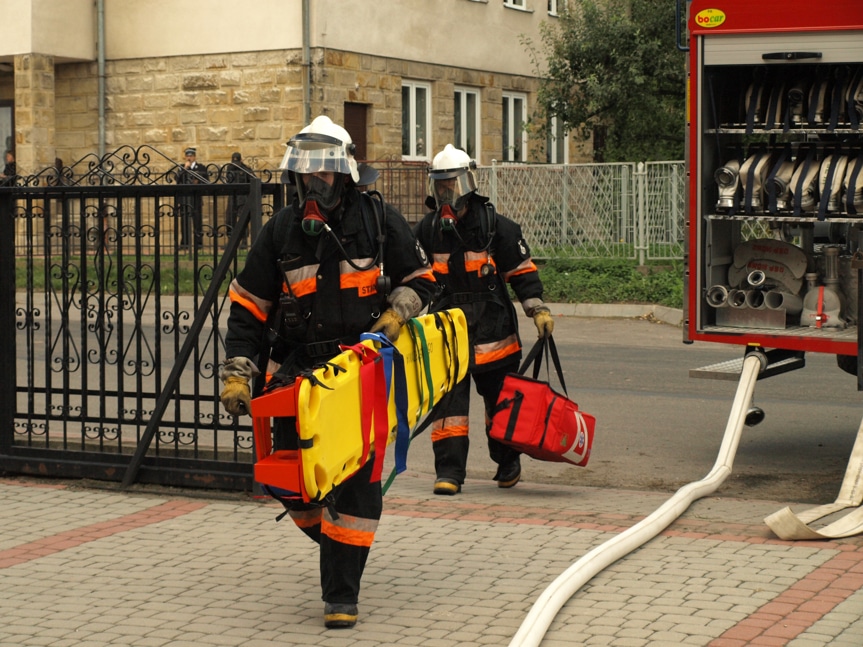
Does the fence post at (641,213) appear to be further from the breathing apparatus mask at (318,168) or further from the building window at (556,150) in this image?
the breathing apparatus mask at (318,168)

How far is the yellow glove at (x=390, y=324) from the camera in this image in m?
5.79

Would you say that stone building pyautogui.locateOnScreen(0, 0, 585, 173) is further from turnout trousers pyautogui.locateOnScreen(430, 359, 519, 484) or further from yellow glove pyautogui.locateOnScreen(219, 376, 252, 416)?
yellow glove pyautogui.locateOnScreen(219, 376, 252, 416)

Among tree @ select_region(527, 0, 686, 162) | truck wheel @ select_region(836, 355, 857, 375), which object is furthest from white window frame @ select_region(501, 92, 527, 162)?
truck wheel @ select_region(836, 355, 857, 375)

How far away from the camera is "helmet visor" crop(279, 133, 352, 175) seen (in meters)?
5.72

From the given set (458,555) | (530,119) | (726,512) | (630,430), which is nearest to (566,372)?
(630,430)

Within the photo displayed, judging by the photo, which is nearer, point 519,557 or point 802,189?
point 519,557

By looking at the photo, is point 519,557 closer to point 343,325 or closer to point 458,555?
point 458,555

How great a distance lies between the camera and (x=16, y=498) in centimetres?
800

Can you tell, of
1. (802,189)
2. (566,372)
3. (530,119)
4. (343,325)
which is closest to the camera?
(343,325)

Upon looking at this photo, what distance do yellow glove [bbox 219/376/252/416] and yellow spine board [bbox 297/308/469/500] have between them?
46cm

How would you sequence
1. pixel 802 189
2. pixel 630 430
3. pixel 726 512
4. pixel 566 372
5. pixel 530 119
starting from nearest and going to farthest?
pixel 726 512 < pixel 802 189 < pixel 630 430 < pixel 566 372 < pixel 530 119

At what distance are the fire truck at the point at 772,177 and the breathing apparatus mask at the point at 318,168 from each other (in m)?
3.88

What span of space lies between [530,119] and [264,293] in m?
22.7

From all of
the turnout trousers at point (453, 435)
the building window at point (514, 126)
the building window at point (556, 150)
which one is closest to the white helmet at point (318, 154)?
the turnout trousers at point (453, 435)
